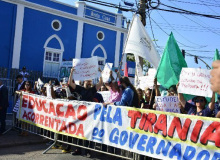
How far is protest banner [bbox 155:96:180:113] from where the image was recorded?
5.64 metres

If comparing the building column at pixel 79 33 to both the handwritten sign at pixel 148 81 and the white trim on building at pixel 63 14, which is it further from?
the handwritten sign at pixel 148 81

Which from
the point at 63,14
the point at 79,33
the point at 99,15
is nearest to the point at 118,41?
the point at 99,15

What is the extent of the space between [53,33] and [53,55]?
5.31 ft

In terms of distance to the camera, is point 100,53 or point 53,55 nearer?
point 53,55

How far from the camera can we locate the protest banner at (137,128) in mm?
4508

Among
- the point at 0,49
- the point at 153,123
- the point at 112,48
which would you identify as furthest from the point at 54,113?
the point at 112,48

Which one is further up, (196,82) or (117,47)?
(117,47)

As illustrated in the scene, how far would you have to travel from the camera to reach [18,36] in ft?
60.8

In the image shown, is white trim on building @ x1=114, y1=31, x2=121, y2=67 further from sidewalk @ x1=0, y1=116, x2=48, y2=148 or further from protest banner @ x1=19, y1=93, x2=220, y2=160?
protest banner @ x1=19, y1=93, x2=220, y2=160

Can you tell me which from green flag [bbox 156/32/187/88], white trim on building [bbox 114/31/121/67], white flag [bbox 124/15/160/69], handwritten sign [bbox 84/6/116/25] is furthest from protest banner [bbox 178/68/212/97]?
white trim on building [bbox 114/31/121/67]

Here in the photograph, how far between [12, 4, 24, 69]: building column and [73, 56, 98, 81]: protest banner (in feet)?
41.3

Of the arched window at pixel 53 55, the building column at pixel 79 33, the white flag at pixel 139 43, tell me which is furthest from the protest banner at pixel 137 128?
the building column at pixel 79 33

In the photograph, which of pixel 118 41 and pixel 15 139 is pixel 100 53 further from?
pixel 15 139

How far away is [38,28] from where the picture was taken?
1966cm
